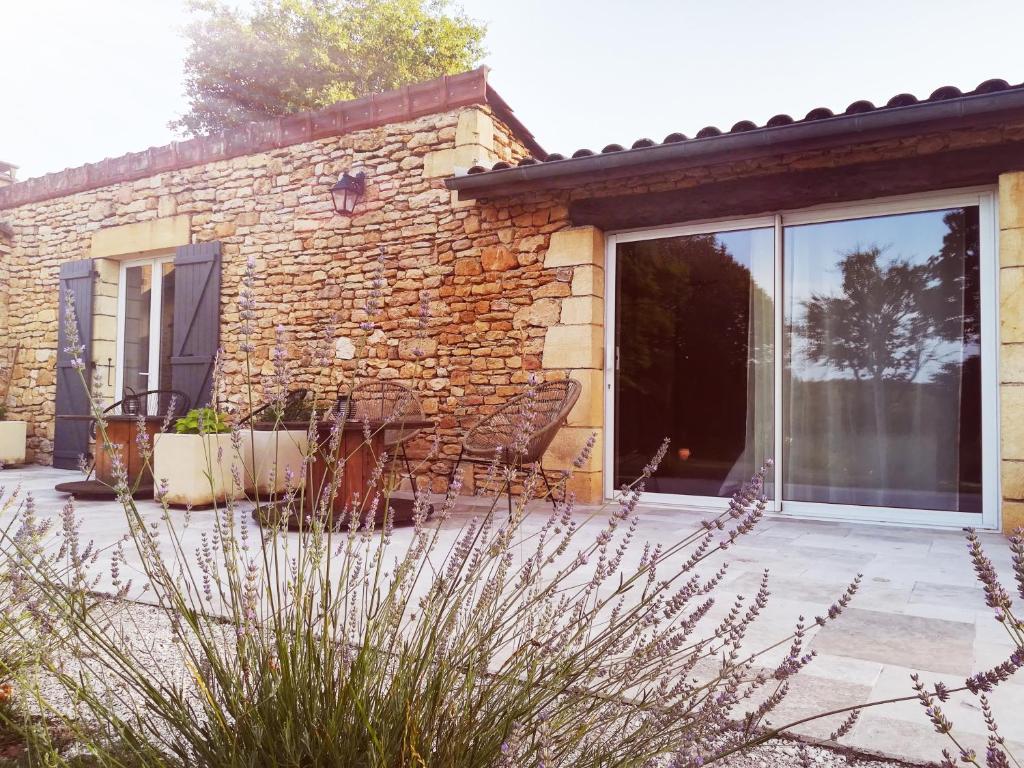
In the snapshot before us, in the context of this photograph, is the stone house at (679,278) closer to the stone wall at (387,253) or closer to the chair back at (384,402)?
the stone wall at (387,253)

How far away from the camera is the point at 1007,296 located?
3.96 m

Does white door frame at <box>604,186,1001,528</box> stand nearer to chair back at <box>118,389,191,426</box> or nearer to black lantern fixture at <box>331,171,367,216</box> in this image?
black lantern fixture at <box>331,171,367,216</box>

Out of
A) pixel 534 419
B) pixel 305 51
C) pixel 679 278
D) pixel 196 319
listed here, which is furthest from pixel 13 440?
pixel 305 51

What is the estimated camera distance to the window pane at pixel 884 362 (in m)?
4.22

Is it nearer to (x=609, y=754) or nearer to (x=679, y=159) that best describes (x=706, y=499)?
(x=679, y=159)

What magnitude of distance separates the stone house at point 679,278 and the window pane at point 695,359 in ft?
0.05

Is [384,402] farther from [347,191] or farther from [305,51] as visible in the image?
[305,51]

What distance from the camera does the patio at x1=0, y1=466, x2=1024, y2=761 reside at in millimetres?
1519

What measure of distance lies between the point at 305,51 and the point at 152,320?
9.24m

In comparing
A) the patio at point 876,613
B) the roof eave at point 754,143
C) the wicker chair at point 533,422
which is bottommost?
the patio at point 876,613

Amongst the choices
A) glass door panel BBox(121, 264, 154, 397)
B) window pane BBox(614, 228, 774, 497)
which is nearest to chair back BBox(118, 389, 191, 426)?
glass door panel BBox(121, 264, 154, 397)

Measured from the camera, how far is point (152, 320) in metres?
7.40

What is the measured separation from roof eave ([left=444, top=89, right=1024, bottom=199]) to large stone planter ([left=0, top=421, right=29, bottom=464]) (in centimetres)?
594

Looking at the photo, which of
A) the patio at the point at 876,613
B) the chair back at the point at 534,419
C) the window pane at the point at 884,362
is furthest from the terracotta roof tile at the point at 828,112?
the patio at the point at 876,613
